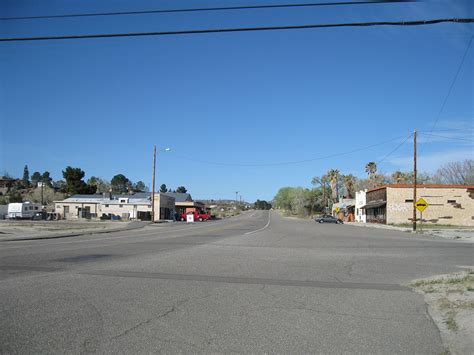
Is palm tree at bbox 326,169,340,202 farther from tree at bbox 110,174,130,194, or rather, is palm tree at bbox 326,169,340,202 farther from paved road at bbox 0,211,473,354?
paved road at bbox 0,211,473,354

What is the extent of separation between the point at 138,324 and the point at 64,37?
8.30 m

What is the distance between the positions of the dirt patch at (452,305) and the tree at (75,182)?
4800 inches

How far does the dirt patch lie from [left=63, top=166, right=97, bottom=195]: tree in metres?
122

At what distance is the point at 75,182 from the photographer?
12556 cm

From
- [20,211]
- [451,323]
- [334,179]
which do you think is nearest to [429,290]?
[451,323]

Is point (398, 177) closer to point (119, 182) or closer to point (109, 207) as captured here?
point (109, 207)

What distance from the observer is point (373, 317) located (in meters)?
7.77

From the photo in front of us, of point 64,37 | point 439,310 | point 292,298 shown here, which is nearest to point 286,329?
point 292,298

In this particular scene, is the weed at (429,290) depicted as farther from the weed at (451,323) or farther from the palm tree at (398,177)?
the palm tree at (398,177)

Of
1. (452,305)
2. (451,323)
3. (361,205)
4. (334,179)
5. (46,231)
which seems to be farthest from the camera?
(334,179)

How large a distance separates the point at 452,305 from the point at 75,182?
12651 cm

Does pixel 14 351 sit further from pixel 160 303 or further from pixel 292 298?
pixel 292 298

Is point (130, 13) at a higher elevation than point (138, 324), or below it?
higher

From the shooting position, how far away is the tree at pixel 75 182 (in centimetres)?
12456
